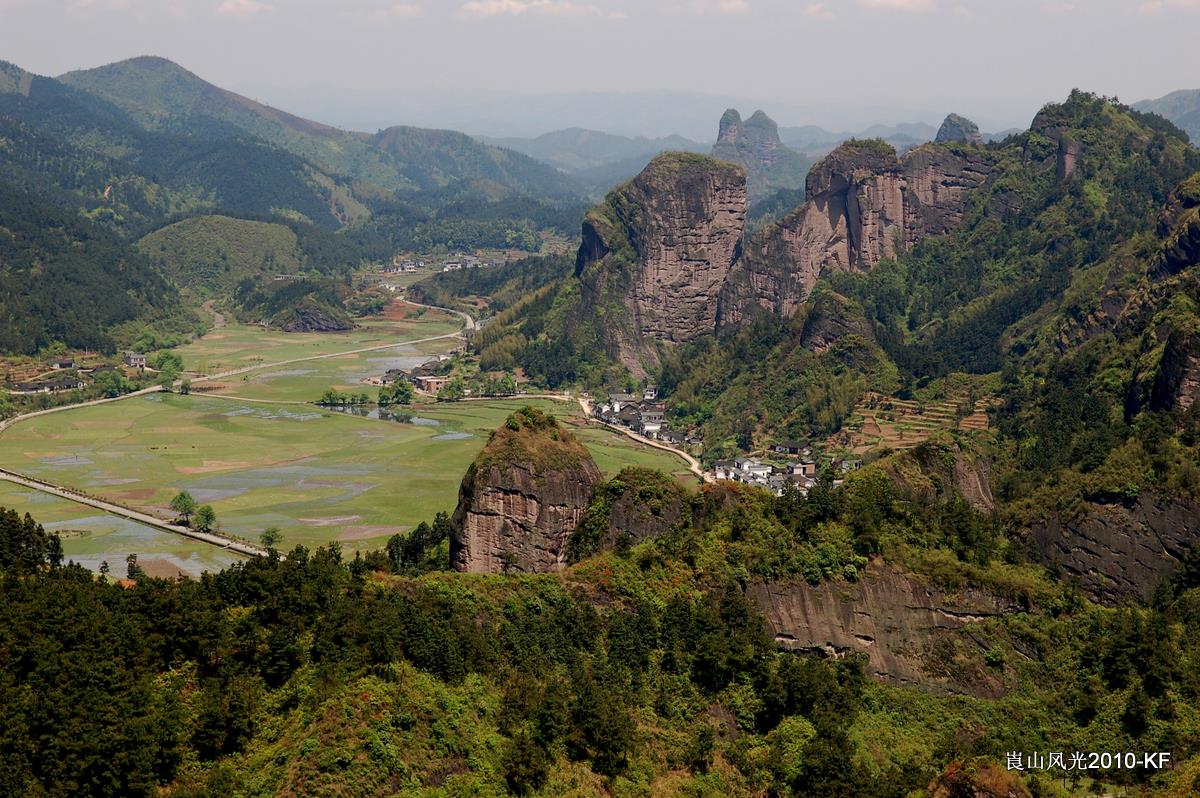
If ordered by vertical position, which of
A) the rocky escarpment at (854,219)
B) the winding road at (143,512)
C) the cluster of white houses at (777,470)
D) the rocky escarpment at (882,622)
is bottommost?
the winding road at (143,512)

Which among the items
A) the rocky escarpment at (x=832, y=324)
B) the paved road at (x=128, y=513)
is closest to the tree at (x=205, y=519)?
the paved road at (x=128, y=513)

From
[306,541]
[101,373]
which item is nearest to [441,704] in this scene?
[306,541]

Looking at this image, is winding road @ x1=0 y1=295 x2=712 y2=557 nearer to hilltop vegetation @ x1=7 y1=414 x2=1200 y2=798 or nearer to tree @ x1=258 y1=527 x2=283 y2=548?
tree @ x1=258 y1=527 x2=283 y2=548

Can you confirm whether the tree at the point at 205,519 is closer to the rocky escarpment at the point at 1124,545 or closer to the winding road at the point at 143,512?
the winding road at the point at 143,512

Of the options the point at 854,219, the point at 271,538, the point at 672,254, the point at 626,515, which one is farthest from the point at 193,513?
the point at 854,219

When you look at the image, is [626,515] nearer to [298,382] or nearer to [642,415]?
[642,415]

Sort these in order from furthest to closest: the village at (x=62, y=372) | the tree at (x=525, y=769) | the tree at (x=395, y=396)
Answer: the village at (x=62, y=372)
the tree at (x=395, y=396)
the tree at (x=525, y=769)
